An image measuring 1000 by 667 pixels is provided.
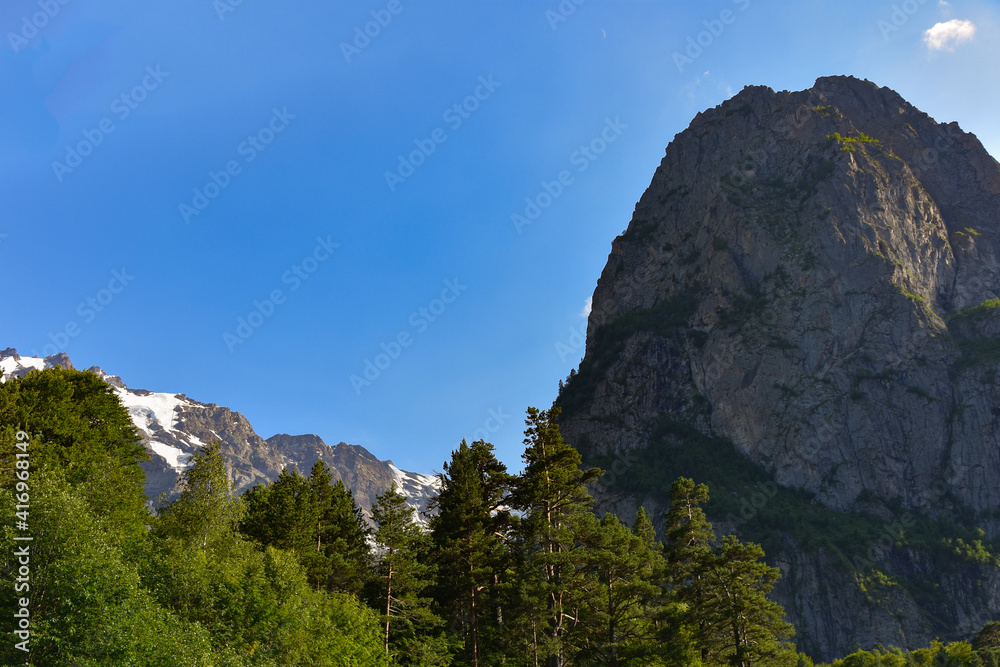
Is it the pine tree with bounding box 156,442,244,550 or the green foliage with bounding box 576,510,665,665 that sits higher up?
the pine tree with bounding box 156,442,244,550

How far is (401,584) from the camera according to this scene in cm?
3981

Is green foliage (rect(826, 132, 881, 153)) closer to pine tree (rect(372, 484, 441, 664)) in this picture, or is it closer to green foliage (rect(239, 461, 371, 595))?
green foliage (rect(239, 461, 371, 595))

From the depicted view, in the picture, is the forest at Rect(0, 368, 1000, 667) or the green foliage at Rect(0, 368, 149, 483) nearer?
the forest at Rect(0, 368, 1000, 667)

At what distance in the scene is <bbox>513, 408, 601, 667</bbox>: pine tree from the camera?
118ft

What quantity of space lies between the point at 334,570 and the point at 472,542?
44.6 ft

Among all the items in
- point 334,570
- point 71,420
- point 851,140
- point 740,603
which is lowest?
point 740,603

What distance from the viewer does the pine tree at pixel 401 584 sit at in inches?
1526

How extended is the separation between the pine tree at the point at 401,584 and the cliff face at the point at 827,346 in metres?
103

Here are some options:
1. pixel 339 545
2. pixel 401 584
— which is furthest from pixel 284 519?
pixel 401 584

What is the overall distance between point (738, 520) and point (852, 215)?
86736mm

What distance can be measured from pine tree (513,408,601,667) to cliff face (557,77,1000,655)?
100615 millimetres

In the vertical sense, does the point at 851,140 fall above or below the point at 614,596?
above

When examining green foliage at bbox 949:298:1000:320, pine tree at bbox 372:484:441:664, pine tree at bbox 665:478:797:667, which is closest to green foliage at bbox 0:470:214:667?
pine tree at bbox 372:484:441:664

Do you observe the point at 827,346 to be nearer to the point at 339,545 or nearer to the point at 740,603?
the point at 740,603
